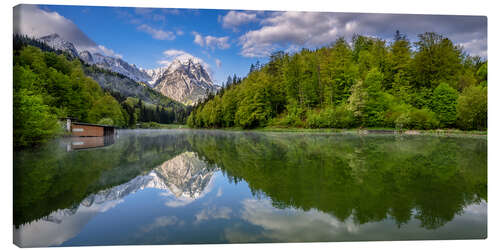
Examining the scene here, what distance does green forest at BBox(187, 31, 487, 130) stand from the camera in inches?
485

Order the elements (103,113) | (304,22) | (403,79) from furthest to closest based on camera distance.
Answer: (403,79) < (103,113) < (304,22)

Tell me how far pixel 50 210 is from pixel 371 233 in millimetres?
5348

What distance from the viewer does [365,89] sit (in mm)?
31438

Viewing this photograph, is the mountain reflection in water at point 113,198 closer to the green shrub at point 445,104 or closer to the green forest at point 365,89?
the green forest at point 365,89

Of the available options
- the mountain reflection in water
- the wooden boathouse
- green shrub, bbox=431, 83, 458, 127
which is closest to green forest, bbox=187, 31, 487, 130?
green shrub, bbox=431, 83, 458, 127

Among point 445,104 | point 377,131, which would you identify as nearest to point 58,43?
point 445,104

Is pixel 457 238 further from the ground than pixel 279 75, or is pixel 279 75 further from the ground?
pixel 279 75

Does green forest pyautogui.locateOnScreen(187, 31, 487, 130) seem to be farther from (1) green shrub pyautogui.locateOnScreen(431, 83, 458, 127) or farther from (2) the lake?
(2) the lake

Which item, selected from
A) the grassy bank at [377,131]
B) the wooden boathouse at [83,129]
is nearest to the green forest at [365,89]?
the grassy bank at [377,131]

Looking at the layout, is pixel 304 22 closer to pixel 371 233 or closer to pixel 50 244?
pixel 371 233

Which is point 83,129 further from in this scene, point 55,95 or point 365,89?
point 365,89

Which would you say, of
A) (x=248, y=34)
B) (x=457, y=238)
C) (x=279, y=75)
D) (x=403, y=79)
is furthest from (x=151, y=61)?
(x=279, y=75)

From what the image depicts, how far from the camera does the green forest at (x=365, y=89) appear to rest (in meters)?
12.3
